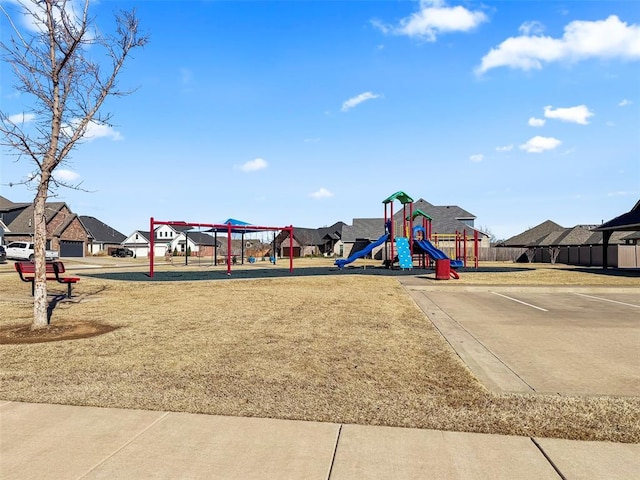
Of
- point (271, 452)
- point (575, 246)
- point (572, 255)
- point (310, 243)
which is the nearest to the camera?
point (271, 452)

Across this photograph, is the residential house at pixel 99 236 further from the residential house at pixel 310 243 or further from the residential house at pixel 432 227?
the residential house at pixel 432 227

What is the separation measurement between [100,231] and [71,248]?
568 inches

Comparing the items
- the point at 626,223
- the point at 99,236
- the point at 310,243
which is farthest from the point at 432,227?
the point at 99,236

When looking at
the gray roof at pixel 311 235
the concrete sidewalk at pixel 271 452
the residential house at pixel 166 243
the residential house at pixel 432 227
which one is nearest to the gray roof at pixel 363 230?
the residential house at pixel 432 227

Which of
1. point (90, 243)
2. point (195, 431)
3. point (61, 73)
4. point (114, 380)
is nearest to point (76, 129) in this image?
point (61, 73)

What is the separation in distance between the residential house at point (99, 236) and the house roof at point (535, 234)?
6260 cm

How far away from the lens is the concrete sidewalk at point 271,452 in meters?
3.28

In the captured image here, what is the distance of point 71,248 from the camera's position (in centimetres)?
6128

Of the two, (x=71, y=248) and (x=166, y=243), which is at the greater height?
(x=166, y=243)

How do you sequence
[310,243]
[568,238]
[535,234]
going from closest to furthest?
[568,238] < [535,234] < [310,243]

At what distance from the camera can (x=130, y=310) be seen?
37.6 feet

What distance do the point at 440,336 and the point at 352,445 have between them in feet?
16.9

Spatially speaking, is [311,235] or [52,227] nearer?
[52,227]

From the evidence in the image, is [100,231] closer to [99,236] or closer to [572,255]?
[99,236]
